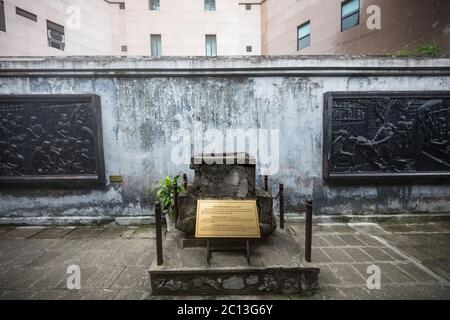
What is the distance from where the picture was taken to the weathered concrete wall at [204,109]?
5367 millimetres

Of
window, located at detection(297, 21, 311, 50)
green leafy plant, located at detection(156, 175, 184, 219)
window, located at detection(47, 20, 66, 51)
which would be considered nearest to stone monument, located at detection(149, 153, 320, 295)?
green leafy plant, located at detection(156, 175, 184, 219)

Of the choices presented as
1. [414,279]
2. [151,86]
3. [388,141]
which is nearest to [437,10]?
[388,141]

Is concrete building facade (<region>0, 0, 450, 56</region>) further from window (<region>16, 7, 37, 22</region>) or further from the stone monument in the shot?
the stone monument

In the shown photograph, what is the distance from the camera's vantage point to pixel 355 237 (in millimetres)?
4945

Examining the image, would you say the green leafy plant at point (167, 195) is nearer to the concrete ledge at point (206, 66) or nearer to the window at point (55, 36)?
the concrete ledge at point (206, 66)

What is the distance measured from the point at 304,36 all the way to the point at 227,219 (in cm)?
1675

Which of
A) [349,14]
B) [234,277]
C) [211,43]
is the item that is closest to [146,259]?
[234,277]

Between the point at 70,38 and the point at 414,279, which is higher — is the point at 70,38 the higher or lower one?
the higher one

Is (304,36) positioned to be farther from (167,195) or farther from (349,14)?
(167,195)

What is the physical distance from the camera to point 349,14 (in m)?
13.1

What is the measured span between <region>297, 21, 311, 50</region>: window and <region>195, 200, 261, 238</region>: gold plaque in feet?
52.1

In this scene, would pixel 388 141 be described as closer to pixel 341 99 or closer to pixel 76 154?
pixel 341 99

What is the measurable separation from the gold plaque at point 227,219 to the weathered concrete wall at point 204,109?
2.28 meters

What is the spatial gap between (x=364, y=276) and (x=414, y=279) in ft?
2.34
